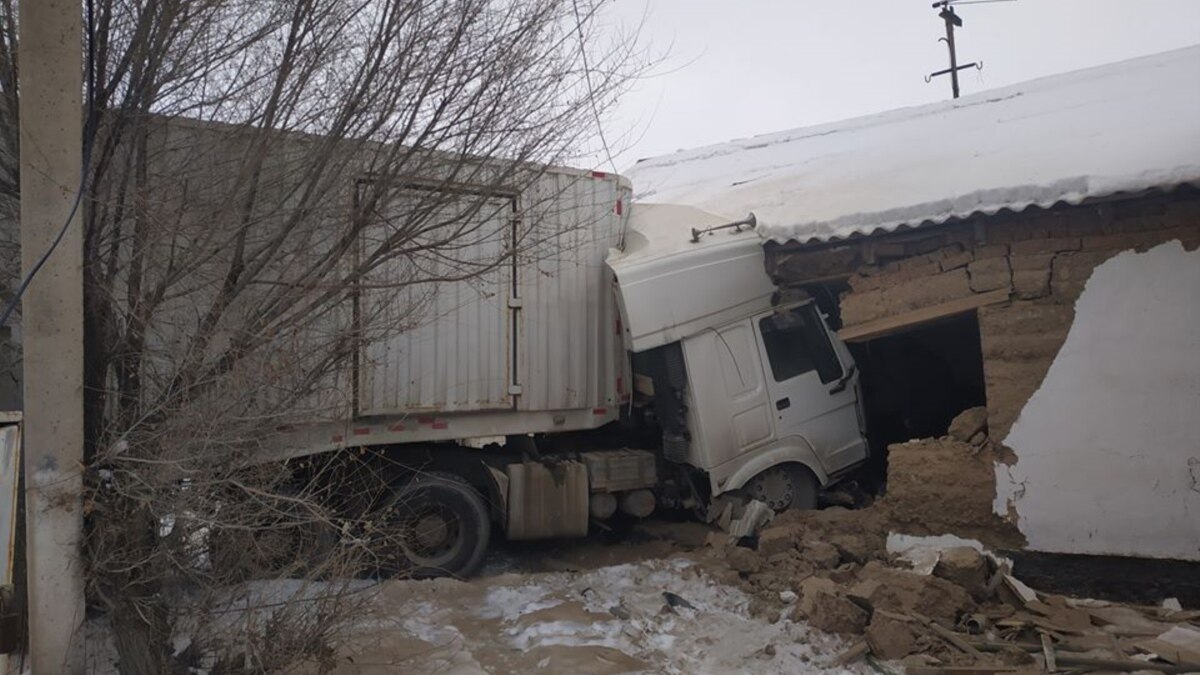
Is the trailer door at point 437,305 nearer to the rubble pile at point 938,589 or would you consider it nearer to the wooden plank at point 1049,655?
the rubble pile at point 938,589

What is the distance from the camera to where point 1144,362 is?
20.6 ft

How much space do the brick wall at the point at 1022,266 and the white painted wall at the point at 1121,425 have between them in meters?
0.10

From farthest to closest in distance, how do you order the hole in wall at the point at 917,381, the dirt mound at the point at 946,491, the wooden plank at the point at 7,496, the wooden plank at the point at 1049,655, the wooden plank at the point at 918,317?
A: the hole in wall at the point at 917,381 < the wooden plank at the point at 918,317 < the dirt mound at the point at 946,491 < the wooden plank at the point at 1049,655 < the wooden plank at the point at 7,496

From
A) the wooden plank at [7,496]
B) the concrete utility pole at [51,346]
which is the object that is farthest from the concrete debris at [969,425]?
the wooden plank at [7,496]

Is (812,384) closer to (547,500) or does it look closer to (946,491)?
(946,491)

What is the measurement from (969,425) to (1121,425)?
104 centimetres

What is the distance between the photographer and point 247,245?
5.18m

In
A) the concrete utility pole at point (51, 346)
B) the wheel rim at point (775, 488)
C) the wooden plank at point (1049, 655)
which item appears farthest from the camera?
the wheel rim at point (775, 488)

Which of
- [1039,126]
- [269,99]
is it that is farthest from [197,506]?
[1039,126]

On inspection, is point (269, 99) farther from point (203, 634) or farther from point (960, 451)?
point (960, 451)

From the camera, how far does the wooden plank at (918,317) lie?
22.5ft

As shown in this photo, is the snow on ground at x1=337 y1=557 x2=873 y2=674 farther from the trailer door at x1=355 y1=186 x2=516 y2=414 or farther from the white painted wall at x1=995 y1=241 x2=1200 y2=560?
the white painted wall at x1=995 y1=241 x2=1200 y2=560

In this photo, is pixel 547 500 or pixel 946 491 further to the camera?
pixel 547 500

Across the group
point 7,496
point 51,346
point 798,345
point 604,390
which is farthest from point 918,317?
point 7,496
